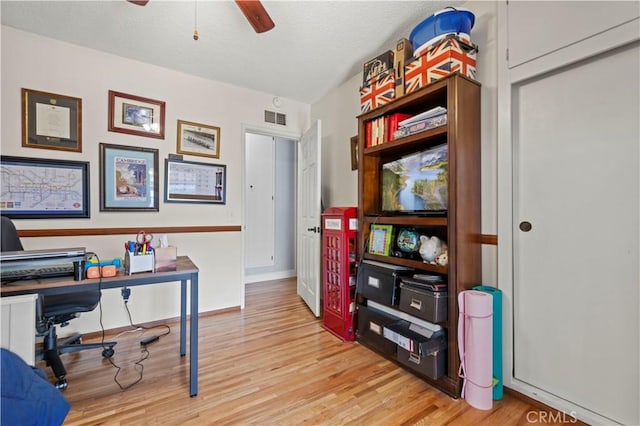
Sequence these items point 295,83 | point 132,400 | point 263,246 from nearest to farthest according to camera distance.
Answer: point 132,400 → point 295,83 → point 263,246

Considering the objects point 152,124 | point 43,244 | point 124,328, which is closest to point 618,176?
point 152,124

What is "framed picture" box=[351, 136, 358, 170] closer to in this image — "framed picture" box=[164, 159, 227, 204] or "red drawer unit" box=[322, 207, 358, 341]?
"red drawer unit" box=[322, 207, 358, 341]

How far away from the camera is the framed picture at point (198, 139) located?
284 centimetres

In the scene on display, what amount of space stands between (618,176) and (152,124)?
3.43m

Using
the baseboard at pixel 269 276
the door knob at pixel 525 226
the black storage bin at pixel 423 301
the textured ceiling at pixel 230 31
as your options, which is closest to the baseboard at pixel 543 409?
the black storage bin at pixel 423 301

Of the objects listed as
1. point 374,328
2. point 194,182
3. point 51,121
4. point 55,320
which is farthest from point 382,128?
point 51,121

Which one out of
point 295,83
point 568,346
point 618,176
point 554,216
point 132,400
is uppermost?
point 295,83

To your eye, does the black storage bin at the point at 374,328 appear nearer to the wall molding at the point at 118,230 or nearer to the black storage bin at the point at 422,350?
the black storage bin at the point at 422,350

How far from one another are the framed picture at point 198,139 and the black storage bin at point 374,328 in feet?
7.31

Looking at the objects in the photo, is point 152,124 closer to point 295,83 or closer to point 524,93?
point 295,83

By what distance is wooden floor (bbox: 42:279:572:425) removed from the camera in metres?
1.44

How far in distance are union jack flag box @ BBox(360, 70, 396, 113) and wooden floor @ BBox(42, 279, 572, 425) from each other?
77.0 inches

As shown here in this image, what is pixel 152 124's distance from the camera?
2699 millimetres

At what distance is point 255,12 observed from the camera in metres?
1.64
